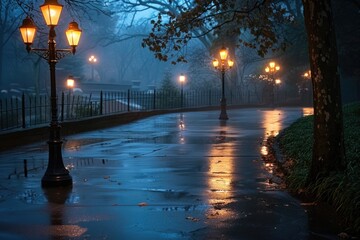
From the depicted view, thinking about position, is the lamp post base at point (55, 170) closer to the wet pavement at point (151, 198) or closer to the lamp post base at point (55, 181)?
the lamp post base at point (55, 181)

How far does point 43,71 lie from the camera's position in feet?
196

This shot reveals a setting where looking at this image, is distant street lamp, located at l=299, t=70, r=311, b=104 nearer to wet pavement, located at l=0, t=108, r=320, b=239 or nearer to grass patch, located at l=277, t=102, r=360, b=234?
wet pavement, located at l=0, t=108, r=320, b=239

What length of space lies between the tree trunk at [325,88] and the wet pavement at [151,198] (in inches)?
37.3

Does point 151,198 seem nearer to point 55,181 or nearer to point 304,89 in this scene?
point 55,181

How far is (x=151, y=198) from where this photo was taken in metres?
8.50

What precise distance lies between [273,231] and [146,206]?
2.19m

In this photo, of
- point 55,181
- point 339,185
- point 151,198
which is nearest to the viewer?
point 339,185

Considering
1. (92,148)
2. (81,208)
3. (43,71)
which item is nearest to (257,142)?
(92,148)

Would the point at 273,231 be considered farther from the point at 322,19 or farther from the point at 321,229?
the point at 322,19

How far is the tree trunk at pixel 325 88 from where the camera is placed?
820 centimetres

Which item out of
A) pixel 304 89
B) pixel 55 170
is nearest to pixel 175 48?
pixel 55 170

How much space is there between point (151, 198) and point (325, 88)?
335 centimetres

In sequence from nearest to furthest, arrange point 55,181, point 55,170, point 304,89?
1. point 55,181
2. point 55,170
3. point 304,89

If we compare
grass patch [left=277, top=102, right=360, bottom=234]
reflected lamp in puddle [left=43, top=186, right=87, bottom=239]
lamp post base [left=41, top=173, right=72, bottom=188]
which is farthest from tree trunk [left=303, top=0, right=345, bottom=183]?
lamp post base [left=41, top=173, right=72, bottom=188]
